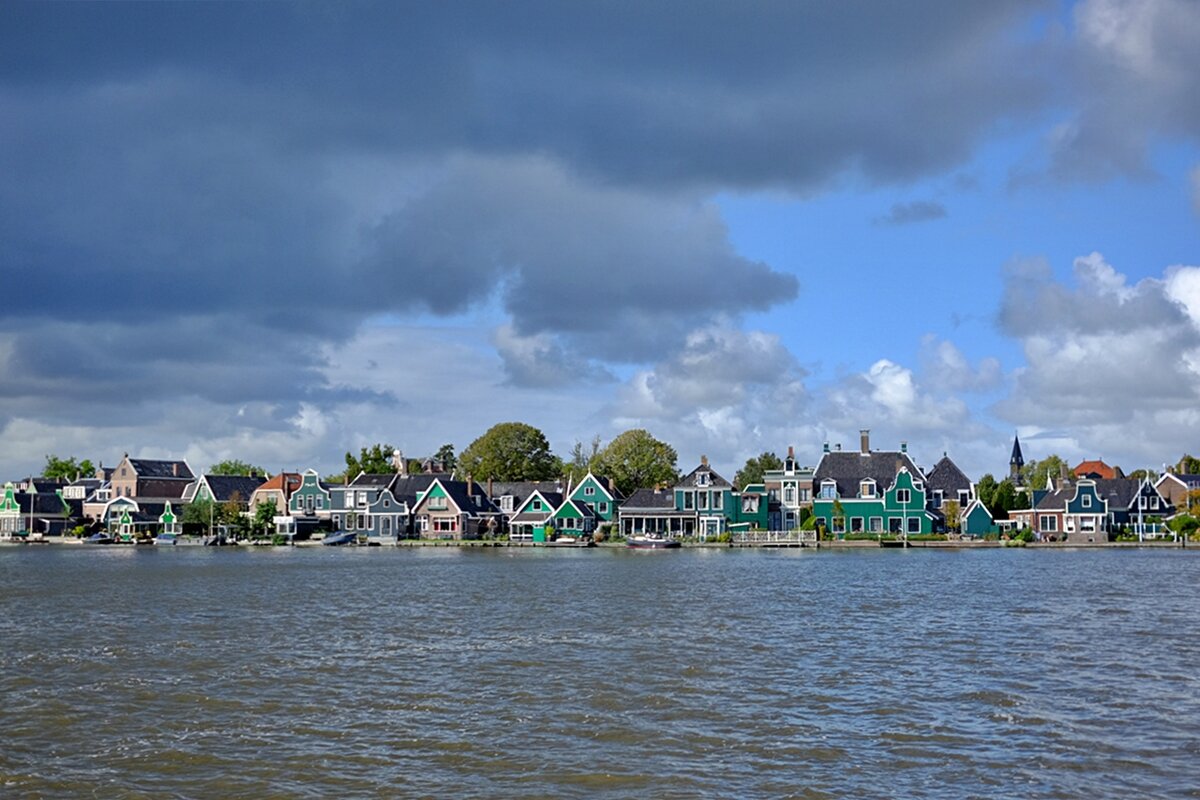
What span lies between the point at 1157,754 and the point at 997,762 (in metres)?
2.31

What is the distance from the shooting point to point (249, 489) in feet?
410

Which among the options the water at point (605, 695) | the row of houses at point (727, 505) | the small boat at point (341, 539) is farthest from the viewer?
the small boat at point (341, 539)

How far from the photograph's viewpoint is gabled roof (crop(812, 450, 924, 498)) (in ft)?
319

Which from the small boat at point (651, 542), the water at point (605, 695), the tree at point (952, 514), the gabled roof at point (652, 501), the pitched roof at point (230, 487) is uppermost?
the pitched roof at point (230, 487)

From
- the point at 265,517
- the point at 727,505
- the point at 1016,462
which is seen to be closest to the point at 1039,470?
the point at 1016,462

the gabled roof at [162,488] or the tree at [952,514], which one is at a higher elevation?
the gabled roof at [162,488]

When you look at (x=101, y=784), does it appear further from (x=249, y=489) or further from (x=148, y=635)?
(x=249, y=489)

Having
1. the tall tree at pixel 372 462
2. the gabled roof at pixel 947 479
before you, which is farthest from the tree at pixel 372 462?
the gabled roof at pixel 947 479

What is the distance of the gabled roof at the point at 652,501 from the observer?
98.8m

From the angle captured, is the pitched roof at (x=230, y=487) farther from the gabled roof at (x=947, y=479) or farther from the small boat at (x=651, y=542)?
the gabled roof at (x=947, y=479)

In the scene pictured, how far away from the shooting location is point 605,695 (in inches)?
796

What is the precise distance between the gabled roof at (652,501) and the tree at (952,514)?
23.1 m

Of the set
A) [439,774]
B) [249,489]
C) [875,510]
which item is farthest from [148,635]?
[249,489]

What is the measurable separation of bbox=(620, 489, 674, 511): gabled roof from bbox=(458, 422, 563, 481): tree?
29673mm
